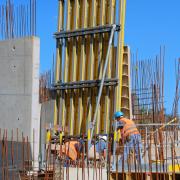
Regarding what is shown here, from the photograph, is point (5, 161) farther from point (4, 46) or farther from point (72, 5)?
point (72, 5)

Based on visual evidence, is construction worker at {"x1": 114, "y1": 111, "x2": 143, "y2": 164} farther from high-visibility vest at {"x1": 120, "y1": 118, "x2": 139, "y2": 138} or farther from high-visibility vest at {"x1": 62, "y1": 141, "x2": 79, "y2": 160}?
high-visibility vest at {"x1": 62, "y1": 141, "x2": 79, "y2": 160}

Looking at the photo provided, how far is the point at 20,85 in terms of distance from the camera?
11867 millimetres

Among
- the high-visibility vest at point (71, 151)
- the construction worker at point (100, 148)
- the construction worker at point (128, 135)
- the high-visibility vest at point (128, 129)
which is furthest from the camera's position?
the high-visibility vest at point (71, 151)

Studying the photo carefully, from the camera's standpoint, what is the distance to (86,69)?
12.9 m

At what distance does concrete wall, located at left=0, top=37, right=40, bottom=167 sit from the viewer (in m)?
11.7

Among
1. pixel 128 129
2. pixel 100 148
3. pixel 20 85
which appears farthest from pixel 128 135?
pixel 20 85

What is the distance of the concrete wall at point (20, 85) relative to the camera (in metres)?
11.7

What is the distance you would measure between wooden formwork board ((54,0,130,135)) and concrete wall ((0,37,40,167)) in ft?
4.46

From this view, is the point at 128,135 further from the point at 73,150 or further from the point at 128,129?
the point at 73,150

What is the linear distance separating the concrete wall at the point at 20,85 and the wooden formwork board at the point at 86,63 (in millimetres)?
1361

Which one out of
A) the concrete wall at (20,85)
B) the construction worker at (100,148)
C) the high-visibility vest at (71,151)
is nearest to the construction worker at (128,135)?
the construction worker at (100,148)

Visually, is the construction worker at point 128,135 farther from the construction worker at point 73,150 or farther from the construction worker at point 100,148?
the construction worker at point 73,150

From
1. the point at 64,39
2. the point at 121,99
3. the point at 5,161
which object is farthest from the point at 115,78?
the point at 5,161

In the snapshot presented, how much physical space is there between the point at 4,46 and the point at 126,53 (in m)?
2.78
